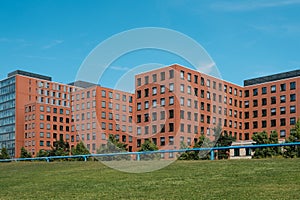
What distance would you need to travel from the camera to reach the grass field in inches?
534

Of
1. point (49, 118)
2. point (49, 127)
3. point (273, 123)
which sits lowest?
point (273, 123)

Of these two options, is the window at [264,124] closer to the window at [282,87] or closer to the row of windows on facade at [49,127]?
the window at [282,87]

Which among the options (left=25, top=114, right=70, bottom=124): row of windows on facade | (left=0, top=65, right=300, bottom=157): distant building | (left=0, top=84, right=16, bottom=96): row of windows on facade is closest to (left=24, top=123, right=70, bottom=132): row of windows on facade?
(left=0, top=65, right=300, bottom=157): distant building

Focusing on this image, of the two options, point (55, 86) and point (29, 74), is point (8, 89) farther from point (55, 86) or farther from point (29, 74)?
point (55, 86)

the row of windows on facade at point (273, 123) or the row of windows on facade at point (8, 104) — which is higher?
the row of windows on facade at point (8, 104)

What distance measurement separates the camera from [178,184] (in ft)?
53.1

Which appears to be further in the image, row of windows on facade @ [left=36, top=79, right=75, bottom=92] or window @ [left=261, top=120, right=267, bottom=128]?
row of windows on facade @ [left=36, top=79, right=75, bottom=92]

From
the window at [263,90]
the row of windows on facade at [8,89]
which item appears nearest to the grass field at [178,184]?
the window at [263,90]

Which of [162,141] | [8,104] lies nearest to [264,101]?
[162,141]

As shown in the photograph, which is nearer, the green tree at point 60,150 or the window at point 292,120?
the green tree at point 60,150

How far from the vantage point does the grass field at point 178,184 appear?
13.6 meters

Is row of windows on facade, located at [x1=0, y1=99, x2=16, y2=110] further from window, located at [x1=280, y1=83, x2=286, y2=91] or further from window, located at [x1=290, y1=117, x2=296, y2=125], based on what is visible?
window, located at [x1=290, y1=117, x2=296, y2=125]

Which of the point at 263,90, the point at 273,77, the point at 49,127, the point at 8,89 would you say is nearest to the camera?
the point at 263,90

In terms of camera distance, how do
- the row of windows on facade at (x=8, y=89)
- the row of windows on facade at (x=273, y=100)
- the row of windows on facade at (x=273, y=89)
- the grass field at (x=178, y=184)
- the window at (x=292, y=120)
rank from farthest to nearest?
the row of windows on facade at (x=8, y=89), the row of windows on facade at (x=273, y=89), the row of windows on facade at (x=273, y=100), the window at (x=292, y=120), the grass field at (x=178, y=184)
